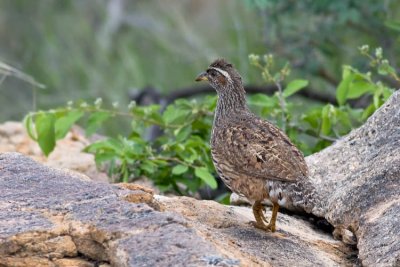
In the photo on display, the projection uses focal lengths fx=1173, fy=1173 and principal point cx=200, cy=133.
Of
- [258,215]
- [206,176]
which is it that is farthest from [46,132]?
[258,215]

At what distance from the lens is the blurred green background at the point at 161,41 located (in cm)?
1339

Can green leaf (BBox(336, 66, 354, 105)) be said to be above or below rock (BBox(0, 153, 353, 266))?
above

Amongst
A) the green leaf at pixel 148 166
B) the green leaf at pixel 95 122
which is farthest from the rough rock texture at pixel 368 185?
the green leaf at pixel 95 122

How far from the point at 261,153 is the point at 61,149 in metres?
3.08

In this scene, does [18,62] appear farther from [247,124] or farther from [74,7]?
[247,124]

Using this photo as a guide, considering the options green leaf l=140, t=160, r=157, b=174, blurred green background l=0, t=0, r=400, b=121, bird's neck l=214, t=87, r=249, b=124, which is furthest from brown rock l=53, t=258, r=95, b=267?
blurred green background l=0, t=0, r=400, b=121

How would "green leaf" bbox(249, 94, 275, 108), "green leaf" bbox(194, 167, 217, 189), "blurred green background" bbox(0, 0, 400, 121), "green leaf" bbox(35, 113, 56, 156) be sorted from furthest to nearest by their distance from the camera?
"blurred green background" bbox(0, 0, 400, 121) < "green leaf" bbox(249, 94, 275, 108) < "green leaf" bbox(35, 113, 56, 156) < "green leaf" bbox(194, 167, 217, 189)

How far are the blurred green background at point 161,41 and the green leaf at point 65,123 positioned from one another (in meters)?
2.81

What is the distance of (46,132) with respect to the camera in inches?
338

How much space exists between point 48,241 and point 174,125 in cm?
391

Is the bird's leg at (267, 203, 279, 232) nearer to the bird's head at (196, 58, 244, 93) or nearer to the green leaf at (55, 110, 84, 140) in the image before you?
the bird's head at (196, 58, 244, 93)

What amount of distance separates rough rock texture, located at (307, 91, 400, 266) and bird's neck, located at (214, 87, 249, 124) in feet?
1.80

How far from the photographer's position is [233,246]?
222 inches

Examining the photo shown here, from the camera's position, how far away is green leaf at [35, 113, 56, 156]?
334 inches
